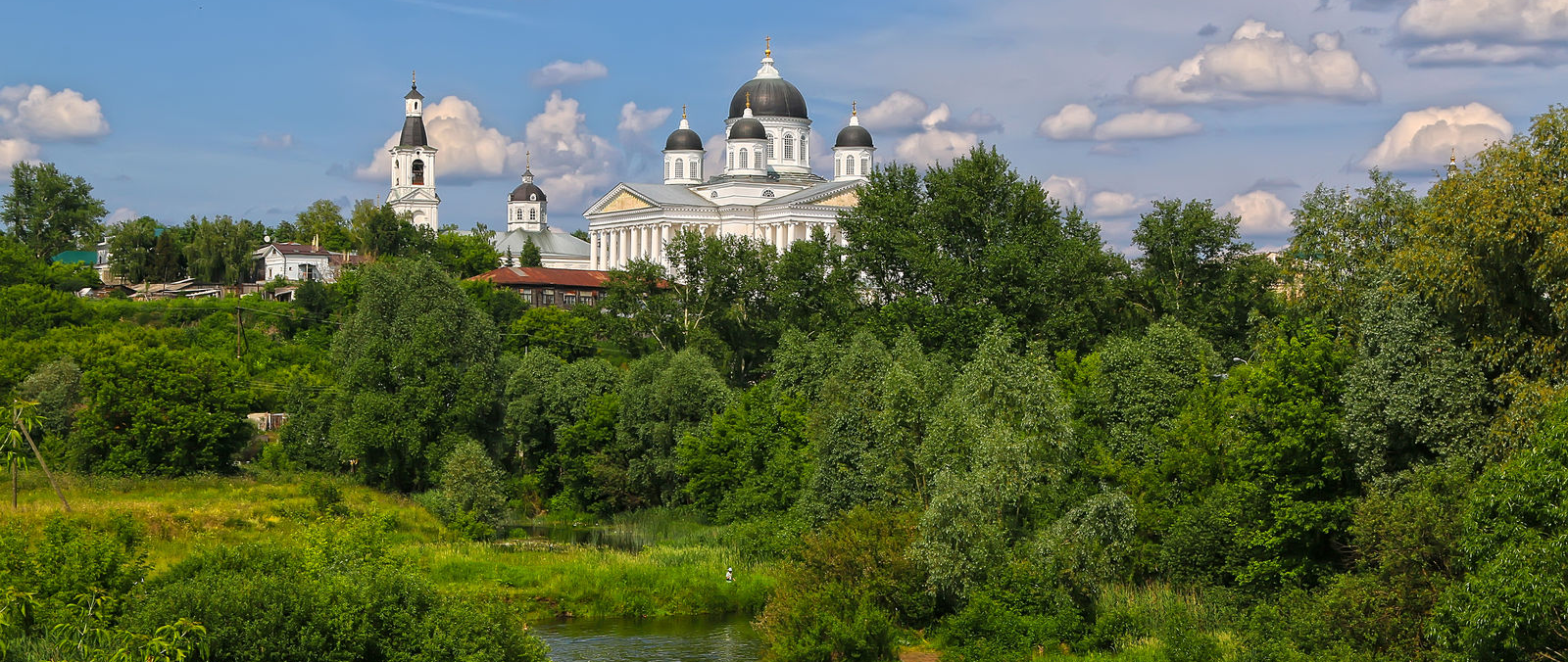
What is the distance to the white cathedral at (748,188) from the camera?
10481cm

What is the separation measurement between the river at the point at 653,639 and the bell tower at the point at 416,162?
11324 centimetres

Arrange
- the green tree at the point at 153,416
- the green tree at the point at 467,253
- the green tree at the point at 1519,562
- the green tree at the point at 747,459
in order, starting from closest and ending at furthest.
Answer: the green tree at the point at 1519,562 < the green tree at the point at 747,459 < the green tree at the point at 153,416 < the green tree at the point at 467,253

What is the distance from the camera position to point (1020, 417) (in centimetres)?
3125

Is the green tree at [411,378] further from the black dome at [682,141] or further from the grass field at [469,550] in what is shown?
the black dome at [682,141]

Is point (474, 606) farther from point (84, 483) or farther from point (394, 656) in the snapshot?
point (84, 483)

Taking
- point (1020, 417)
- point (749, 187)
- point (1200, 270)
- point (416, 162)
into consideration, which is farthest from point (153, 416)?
point (416, 162)

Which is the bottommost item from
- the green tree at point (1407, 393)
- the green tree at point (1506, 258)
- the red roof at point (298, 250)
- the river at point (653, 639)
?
the river at point (653, 639)

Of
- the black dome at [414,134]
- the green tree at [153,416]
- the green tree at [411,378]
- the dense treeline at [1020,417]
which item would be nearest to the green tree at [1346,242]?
the dense treeline at [1020,417]

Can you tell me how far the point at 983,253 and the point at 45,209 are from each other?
70.4 m

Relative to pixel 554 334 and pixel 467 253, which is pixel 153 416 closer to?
pixel 554 334

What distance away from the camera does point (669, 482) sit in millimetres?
48281

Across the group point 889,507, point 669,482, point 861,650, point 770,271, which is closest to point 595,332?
point 770,271

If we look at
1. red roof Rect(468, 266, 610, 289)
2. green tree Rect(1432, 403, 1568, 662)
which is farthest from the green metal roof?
green tree Rect(1432, 403, 1568, 662)

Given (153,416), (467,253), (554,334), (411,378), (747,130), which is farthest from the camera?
(747,130)
